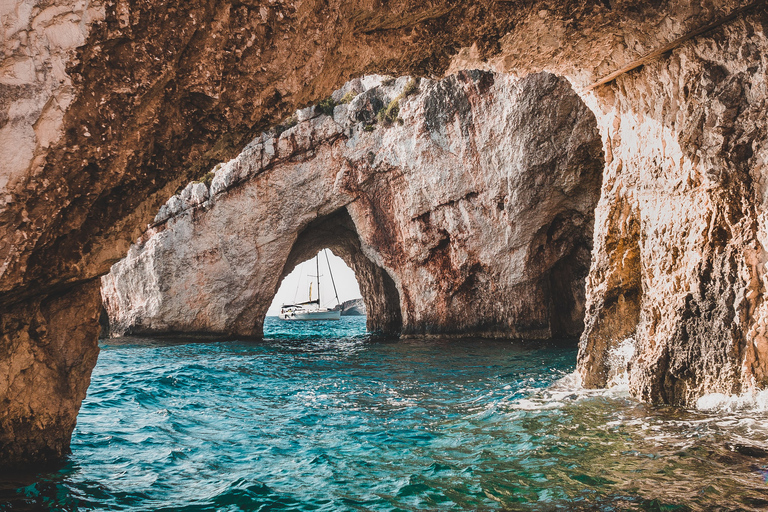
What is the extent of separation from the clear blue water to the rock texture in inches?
34.8

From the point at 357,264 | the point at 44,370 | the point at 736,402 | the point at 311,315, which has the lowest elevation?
the point at 311,315

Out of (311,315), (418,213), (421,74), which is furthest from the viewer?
(311,315)

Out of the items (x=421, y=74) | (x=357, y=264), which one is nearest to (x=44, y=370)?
(x=421, y=74)

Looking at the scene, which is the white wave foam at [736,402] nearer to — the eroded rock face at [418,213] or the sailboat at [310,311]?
the eroded rock face at [418,213]

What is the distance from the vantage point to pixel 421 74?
245 inches

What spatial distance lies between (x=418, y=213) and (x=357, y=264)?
8.69 metres

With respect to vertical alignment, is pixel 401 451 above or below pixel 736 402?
below

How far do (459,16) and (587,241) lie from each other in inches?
542

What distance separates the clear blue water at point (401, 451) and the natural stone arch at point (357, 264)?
14.4 m

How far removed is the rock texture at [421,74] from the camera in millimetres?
3506

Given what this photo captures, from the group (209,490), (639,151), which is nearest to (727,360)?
(639,151)

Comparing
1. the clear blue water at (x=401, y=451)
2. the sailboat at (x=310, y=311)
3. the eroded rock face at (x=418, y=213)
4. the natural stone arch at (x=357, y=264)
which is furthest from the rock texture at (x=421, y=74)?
the sailboat at (x=310, y=311)

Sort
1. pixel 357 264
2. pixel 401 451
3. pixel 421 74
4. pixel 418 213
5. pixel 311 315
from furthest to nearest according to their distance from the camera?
pixel 311 315 < pixel 357 264 < pixel 418 213 < pixel 421 74 < pixel 401 451

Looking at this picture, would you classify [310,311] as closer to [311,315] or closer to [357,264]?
[311,315]
